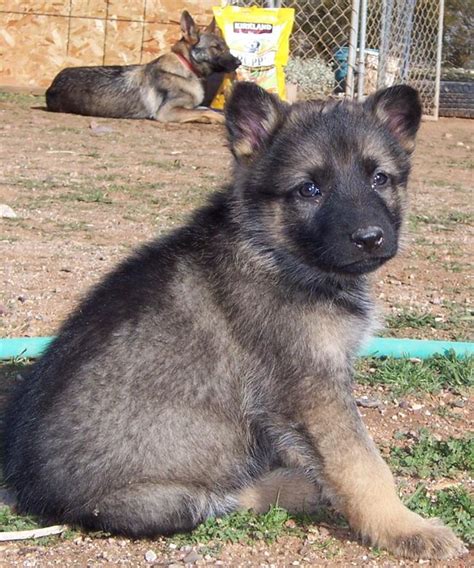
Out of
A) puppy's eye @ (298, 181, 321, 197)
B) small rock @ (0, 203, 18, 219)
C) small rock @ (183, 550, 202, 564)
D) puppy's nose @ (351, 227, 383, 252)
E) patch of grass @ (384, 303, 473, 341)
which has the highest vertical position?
puppy's eye @ (298, 181, 321, 197)

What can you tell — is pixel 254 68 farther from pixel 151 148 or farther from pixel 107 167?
pixel 107 167

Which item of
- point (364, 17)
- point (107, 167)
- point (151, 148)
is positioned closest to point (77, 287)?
point (107, 167)

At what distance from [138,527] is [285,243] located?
114cm

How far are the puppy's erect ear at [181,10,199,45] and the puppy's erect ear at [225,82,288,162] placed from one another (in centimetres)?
1090

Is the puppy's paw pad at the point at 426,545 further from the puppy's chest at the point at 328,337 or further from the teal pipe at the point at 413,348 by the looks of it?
the teal pipe at the point at 413,348

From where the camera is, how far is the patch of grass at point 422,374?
4.83 meters

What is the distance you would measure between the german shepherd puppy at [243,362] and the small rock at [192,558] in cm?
11

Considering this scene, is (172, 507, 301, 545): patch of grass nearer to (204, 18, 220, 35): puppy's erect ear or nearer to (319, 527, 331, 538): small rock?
(319, 527, 331, 538): small rock

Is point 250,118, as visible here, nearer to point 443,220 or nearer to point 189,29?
point 443,220

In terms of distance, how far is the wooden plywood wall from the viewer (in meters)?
16.8

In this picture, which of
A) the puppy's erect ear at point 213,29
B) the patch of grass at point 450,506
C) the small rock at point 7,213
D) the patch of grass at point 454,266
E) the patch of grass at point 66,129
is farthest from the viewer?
the puppy's erect ear at point 213,29

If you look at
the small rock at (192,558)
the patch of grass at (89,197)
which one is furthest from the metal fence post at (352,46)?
the small rock at (192,558)

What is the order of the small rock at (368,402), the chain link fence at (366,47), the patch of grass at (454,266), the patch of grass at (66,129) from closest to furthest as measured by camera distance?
the small rock at (368,402), the patch of grass at (454,266), the patch of grass at (66,129), the chain link fence at (366,47)

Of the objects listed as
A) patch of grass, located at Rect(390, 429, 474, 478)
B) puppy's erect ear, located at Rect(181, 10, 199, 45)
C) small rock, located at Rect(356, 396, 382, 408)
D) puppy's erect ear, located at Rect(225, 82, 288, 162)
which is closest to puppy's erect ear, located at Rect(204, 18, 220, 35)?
puppy's erect ear, located at Rect(181, 10, 199, 45)
